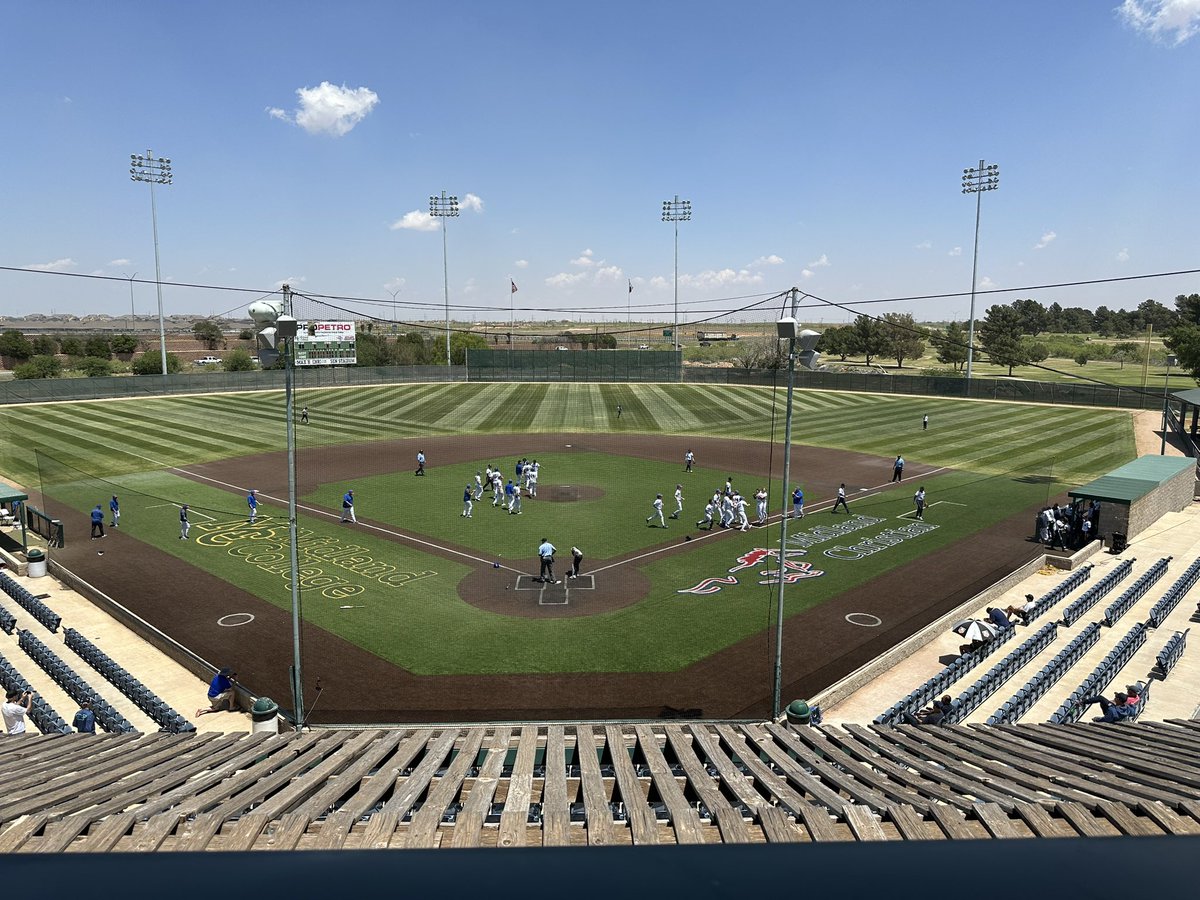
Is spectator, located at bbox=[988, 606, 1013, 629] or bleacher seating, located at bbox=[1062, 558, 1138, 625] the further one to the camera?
bleacher seating, located at bbox=[1062, 558, 1138, 625]

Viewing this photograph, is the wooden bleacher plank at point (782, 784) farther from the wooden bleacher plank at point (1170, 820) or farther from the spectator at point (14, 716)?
the spectator at point (14, 716)

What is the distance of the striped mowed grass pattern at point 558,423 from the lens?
48.5 meters

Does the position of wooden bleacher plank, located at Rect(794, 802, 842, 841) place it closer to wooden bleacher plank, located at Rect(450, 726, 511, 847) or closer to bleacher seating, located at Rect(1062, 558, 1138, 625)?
wooden bleacher plank, located at Rect(450, 726, 511, 847)

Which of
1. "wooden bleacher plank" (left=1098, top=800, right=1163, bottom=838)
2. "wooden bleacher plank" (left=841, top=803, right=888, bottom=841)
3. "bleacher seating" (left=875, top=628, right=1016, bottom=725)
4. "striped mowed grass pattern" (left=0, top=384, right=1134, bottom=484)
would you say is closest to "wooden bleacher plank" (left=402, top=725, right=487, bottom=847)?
"wooden bleacher plank" (left=841, top=803, right=888, bottom=841)

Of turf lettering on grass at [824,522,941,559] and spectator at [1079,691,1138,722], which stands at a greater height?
spectator at [1079,691,1138,722]

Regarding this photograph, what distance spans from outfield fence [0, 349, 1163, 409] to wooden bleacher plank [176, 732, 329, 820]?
65275 millimetres

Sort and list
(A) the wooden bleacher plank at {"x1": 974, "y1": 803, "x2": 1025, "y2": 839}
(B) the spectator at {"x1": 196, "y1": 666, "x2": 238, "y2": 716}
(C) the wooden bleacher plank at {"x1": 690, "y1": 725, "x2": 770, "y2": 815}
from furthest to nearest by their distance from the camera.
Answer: (B) the spectator at {"x1": 196, "y1": 666, "x2": 238, "y2": 716} < (C) the wooden bleacher plank at {"x1": 690, "y1": 725, "x2": 770, "y2": 815} < (A) the wooden bleacher plank at {"x1": 974, "y1": 803, "x2": 1025, "y2": 839}

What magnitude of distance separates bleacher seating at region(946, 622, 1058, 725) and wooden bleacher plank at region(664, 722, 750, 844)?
7935 millimetres

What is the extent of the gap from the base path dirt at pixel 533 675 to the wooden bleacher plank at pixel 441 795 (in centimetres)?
641

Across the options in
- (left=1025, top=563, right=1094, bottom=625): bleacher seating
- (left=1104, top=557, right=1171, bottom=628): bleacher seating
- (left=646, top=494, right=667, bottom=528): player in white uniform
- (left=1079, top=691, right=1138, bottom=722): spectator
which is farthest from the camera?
(left=646, top=494, right=667, bottom=528): player in white uniform

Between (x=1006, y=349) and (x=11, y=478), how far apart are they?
118 metres

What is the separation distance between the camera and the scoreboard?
→ 87.2m

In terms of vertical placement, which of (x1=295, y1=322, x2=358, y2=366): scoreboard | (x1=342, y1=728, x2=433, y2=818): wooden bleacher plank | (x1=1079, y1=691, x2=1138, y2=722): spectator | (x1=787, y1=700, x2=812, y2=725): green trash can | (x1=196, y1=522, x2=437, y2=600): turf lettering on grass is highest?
(x1=295, y1=322, x2=358, y2=366): scoreboard

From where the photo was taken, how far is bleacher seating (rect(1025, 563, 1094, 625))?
22361 mm
